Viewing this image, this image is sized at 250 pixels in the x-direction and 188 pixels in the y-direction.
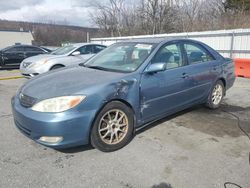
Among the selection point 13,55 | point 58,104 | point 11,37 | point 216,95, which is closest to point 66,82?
point 58,104

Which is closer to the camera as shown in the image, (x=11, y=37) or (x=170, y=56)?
(x=170, y=56)

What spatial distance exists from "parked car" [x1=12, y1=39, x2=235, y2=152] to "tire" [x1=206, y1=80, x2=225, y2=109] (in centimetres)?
23

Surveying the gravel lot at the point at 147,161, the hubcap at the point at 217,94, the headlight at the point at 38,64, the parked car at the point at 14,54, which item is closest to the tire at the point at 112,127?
the gravel lot at the point at 147,161

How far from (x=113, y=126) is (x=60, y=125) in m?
0.80

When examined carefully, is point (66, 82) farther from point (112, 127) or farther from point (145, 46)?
point (145, 46)

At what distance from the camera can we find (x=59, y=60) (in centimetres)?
860

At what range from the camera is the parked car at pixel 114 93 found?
122 inches

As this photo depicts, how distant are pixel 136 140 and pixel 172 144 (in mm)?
538

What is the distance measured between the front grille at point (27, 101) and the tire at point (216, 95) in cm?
350

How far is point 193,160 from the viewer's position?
328cm

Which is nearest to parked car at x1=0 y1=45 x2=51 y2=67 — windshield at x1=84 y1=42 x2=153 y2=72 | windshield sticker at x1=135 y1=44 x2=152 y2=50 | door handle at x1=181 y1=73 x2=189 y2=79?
windshield at x1=84 y1=42 x2=153 y2=72

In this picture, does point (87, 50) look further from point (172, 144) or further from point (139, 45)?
point (172, 144)

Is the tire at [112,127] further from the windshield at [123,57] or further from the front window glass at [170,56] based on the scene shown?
the front window glass at [170,56]

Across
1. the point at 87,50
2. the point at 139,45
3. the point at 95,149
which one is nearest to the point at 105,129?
the point at 95,149
